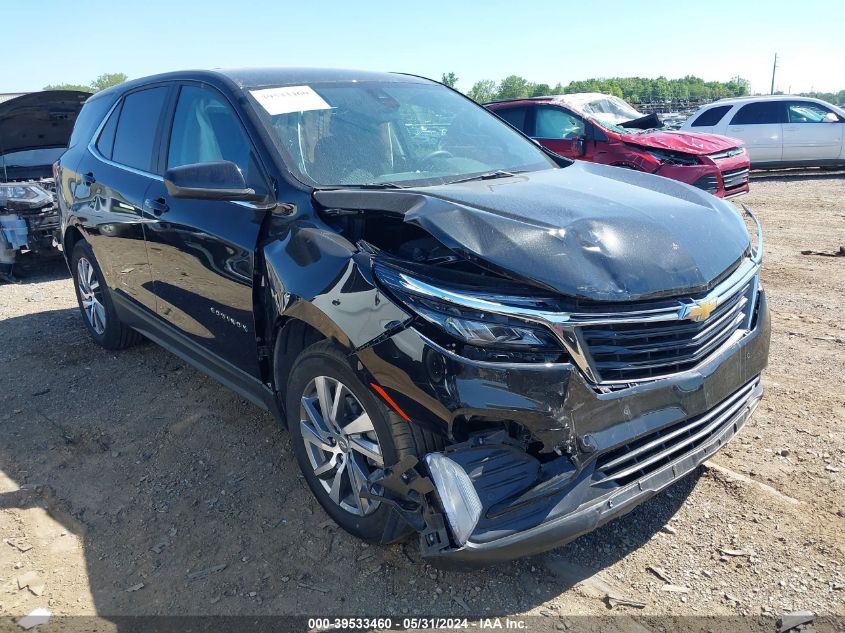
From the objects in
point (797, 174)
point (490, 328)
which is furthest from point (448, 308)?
point (797, 174)

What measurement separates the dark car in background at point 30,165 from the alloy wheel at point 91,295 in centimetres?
252

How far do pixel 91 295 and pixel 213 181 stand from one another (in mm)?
2810

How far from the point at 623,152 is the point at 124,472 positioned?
7.70 m

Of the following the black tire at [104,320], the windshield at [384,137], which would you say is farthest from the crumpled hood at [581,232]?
the black tire at [104,320]

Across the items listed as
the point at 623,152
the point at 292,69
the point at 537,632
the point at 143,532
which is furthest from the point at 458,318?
the point at 623,152

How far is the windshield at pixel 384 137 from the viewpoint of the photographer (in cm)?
311

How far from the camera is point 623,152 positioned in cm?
914

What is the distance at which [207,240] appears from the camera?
3.28 metres

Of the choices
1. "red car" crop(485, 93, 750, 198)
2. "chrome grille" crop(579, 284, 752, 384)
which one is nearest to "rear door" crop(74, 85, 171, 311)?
"chrome grille" crop(579, 284, 752, 384)

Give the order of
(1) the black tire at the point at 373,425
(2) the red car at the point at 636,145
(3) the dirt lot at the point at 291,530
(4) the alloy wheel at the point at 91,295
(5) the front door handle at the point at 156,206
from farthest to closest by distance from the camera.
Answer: (2) the red car at the point at 636,145
(4) the alloy wheel at the point at 91,295
(5) the front door handle at the point at 156,206
(3) the dirt lot at the point at 291,530
(1) the black tire at the point at 373,425

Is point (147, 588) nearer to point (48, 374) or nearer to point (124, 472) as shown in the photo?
point (124, 472)

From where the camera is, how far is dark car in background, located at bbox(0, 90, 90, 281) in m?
7.30

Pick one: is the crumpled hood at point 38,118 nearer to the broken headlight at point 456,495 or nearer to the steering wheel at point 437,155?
the steering wheel at point 437,155

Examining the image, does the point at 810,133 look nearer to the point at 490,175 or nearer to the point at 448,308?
the point at 490,175
